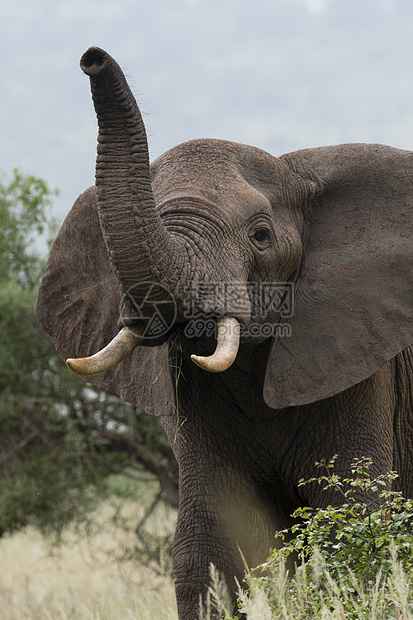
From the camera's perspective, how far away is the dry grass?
6691 mm

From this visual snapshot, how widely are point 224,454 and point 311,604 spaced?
4.32ft

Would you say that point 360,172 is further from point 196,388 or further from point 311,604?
point 311,604

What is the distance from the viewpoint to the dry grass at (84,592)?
669 centimetres

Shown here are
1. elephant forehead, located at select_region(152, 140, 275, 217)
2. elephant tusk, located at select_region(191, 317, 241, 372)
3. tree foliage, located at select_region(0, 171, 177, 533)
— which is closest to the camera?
elephant tusk, located at select_region(191, 317, 241, 372)

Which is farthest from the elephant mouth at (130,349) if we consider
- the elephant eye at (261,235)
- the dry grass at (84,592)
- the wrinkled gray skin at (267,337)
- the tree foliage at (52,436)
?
the tree foliage at (52,436)

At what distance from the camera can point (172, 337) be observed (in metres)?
4.58

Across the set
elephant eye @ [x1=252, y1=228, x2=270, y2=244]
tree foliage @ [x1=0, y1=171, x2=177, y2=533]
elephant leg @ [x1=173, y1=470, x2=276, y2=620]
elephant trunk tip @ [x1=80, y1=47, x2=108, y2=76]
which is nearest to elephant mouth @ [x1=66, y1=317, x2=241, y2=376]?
elephant eye @ [x1=252, y1=228, x2=270, y2=244]

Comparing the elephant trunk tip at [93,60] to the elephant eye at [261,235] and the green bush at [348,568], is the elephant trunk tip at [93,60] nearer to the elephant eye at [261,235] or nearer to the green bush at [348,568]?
the elephant eye at [261,235]

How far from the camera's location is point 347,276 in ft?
16.5

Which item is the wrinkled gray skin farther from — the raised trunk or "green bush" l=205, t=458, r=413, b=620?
"green bush" l=205, t=458, r=413, b=620

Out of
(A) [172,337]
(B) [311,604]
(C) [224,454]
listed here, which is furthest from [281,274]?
(B) [311,604]

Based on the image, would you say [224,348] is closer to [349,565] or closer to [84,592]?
[349,565]

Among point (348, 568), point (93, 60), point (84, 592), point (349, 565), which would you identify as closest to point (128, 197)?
point (93, 60)

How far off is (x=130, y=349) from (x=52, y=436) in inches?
234
